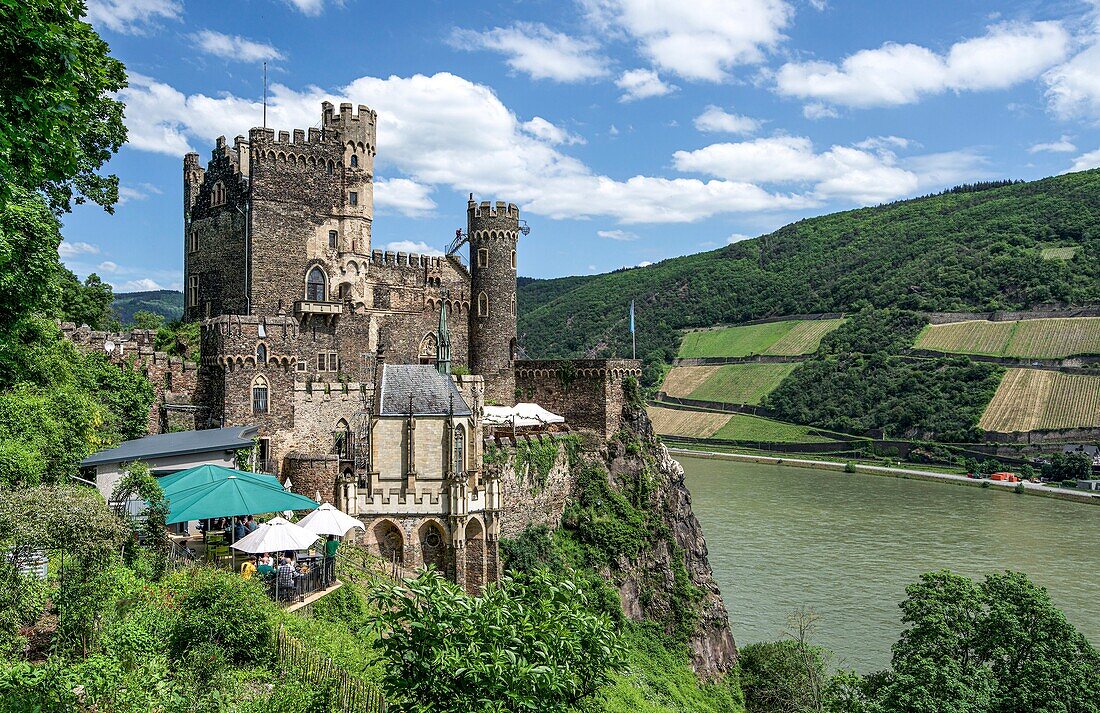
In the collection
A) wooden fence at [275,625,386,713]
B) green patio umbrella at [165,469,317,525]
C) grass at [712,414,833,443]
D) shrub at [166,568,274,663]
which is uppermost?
green patio umbrella at [165,469,317,525]

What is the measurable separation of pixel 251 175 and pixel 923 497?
65.8 m

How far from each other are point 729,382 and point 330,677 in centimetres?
12212

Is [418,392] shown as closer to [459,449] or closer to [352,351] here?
[459,449]

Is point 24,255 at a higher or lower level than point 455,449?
higher

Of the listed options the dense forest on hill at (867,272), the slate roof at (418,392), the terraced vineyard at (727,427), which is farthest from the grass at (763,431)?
the slate roof at (418,392)

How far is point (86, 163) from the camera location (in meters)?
22.6

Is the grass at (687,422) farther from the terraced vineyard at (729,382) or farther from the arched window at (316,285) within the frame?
the arched window at (316,285)

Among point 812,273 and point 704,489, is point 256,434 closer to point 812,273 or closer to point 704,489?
point 704,489

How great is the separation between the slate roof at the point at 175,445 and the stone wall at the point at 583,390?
748 inches

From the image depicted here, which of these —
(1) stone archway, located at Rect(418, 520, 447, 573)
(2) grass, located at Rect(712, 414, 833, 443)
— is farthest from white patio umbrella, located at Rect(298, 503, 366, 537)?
(2) grass, located at Rect(712, 414, 833, 443)

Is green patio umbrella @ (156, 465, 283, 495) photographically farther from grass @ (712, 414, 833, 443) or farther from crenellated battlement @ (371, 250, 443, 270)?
grass @ (712, 414, 833, 443)

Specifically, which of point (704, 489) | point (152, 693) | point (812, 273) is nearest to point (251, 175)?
point (152, 693)

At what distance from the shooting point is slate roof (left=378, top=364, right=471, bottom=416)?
23844mm

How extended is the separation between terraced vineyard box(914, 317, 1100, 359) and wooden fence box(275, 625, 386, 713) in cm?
10757
